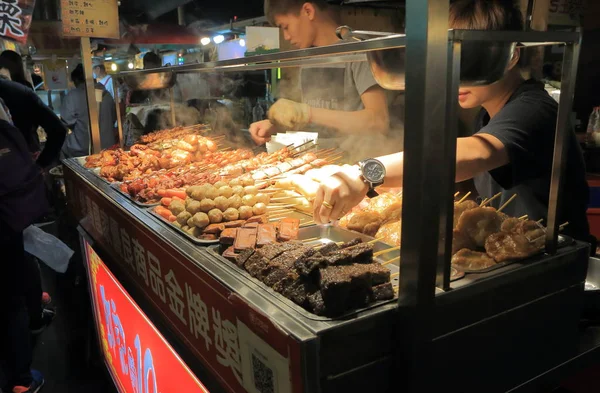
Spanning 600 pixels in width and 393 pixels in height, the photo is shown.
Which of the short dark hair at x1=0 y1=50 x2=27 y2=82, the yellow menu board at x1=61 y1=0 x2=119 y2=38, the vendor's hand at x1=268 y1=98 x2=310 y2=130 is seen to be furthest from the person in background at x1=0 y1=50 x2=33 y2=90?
the vendor's hand at x1=268 y1=98 x2=310 y2=130

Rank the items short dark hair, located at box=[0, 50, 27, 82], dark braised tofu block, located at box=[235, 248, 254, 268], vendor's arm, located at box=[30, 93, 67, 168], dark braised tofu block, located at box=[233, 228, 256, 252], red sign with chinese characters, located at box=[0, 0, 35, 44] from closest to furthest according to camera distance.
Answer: dark braised tofu block, located at box=[235, 248, 254, 268]
dark braised tofu block, located at box=[233, 228, 256, 252]
red sign with chinese characters, located at box=[0, 0, 35, 44]
vendor's arm, located at box=[30, 93, 67, 168]
short dark hair, located at box=[0, 50, 27, 82]

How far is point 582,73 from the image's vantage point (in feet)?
25.4

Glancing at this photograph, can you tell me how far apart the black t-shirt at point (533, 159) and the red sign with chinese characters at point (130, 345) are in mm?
1746

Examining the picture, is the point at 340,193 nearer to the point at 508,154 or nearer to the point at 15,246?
the point at 508,154

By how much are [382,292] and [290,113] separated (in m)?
2.39

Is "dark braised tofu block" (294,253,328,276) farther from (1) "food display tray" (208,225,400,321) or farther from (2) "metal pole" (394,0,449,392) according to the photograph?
(2) "metal pole" (394,0,449,392)

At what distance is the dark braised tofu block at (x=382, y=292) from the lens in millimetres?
1531

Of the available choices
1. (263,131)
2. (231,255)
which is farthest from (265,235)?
(263,131)

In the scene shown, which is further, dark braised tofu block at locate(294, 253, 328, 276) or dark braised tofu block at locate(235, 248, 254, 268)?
dark braised tofu block at locate(235, 248, 254, 268)

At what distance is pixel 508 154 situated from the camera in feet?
6.61

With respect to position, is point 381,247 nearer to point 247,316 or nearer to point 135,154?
point 247,316

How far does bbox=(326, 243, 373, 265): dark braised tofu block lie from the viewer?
1.61 m

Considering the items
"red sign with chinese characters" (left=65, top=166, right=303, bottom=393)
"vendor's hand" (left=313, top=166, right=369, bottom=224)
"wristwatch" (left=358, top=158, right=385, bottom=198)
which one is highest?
"wristwatch" (left=358, top=158, right=385, bottom=198)

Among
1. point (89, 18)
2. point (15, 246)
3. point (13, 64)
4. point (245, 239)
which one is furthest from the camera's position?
point (13, 64)
